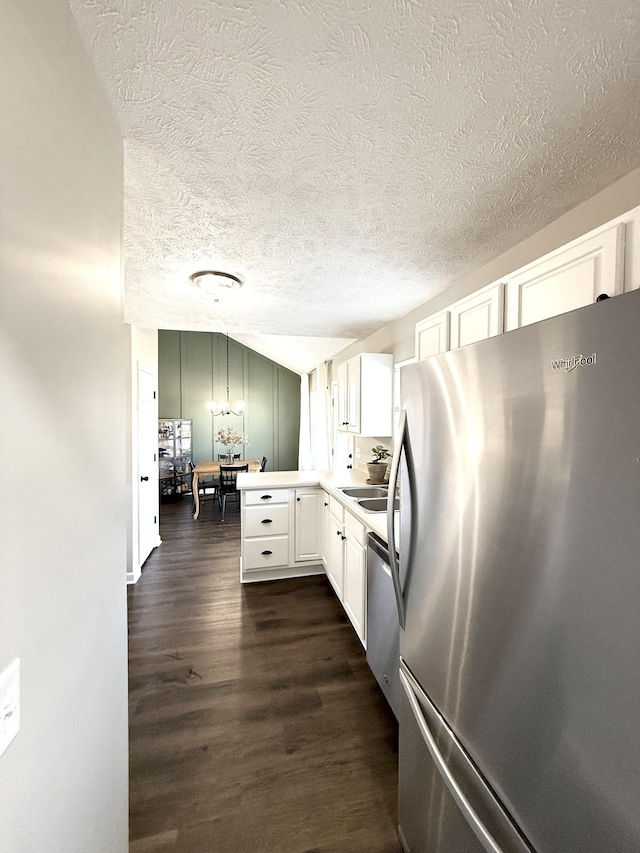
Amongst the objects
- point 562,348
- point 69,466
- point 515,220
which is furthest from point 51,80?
point 515,220

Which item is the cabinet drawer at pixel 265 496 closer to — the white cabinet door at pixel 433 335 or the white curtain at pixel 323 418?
the white cabinet door at pixel 433 335

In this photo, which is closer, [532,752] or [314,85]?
[532,752]

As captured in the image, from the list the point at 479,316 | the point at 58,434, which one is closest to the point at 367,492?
the point at 479,316

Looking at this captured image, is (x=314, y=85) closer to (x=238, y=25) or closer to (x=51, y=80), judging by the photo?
(x=238, y=25)

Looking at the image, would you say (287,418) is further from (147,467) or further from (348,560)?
(348,560)

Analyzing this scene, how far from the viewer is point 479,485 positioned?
83 centimetres

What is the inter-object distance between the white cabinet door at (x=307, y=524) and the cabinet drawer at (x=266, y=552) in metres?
0.12

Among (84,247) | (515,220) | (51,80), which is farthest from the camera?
(515,220)

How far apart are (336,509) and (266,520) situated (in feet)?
2.52

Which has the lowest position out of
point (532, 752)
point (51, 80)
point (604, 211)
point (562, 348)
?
point (532, 752)

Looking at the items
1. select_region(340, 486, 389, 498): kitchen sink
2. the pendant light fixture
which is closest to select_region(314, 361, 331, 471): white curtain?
the pendant light fixture

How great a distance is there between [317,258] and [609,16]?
1284 mm

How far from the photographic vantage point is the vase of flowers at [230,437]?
25.2 feet

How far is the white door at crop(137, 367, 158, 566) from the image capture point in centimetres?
331
